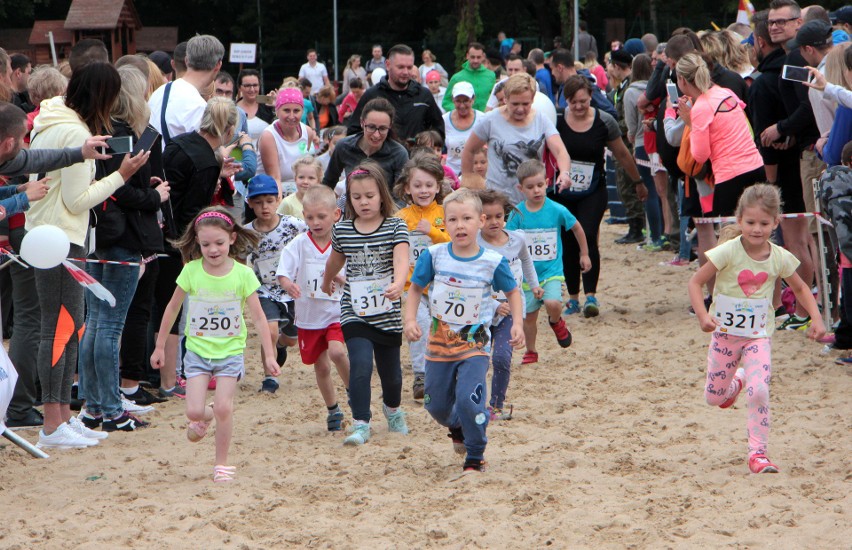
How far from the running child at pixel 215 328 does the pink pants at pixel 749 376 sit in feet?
7.64

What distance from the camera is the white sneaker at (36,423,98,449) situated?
6402mm

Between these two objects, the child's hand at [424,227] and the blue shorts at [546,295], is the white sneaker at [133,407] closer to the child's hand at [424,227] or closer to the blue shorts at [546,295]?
the child's hand at [424,227]

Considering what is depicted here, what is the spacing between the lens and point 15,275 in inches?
257

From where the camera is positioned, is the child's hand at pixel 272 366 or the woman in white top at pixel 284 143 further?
the woman in white top at pixel 284 143

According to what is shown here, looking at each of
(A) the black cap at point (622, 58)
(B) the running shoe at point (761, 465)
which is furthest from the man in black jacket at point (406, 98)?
(B) the running shoe at point (761, 465)

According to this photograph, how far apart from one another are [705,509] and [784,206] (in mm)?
→ 4694

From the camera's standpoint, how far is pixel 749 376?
5703 millimetres

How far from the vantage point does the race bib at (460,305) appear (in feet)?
18.9

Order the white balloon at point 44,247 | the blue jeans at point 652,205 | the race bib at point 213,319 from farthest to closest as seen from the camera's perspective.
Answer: the blue jeans at point 652,205 < the race bib at point 213,319 < the white balloon at point 44,247

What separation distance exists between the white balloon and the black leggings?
17.2ft

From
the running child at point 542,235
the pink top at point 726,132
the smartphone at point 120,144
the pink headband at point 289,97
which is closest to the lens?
the smartphone at point 120,144

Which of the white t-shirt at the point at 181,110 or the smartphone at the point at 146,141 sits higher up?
the white t-shirt at the point at 181,110

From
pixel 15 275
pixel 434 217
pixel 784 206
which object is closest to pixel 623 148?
pixel 784 206

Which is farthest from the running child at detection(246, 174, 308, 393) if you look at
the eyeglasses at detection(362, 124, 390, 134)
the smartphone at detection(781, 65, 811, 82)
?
the smartphone at detection(781, 65, 811, 82)
